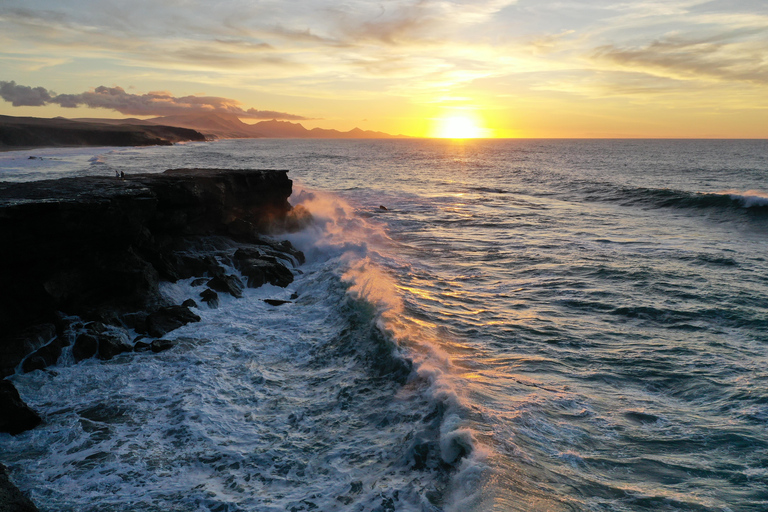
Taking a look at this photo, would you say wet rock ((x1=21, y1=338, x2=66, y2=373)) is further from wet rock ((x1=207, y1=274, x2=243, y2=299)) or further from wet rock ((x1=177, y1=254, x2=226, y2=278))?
wet rock ((x1=177, y1=254, x2=226, y2=278))

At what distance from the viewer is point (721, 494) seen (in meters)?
5.90

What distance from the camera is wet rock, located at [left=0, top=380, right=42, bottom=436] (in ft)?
24.3

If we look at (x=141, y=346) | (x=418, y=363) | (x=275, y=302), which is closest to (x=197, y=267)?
(x=275, y=302)

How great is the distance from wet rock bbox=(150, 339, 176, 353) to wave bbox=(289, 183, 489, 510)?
4868 mm

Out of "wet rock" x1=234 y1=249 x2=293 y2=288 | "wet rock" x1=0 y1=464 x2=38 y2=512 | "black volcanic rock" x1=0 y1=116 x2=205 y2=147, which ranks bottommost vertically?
"wet rock" x1=0 y1=464 x2=38 y2=512

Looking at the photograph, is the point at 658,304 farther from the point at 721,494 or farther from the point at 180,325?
the point at 180,325

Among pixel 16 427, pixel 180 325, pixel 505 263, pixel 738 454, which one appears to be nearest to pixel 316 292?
pixel 180 325

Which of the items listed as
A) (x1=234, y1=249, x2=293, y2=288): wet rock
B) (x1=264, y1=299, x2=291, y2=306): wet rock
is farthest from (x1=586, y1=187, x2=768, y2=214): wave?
(x1=264, y1=299, x2=291, y2=306): wet rock

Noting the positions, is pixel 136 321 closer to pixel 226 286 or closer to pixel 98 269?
pixel 98 269

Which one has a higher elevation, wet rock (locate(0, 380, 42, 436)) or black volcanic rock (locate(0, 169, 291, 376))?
black volcanic rock (locate(0, 169, 291, 376))

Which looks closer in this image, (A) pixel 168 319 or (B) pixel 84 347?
(B) pixel 84 347

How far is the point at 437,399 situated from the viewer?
799cm

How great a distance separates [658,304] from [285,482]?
37.0 ft

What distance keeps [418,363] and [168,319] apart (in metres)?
6.93
